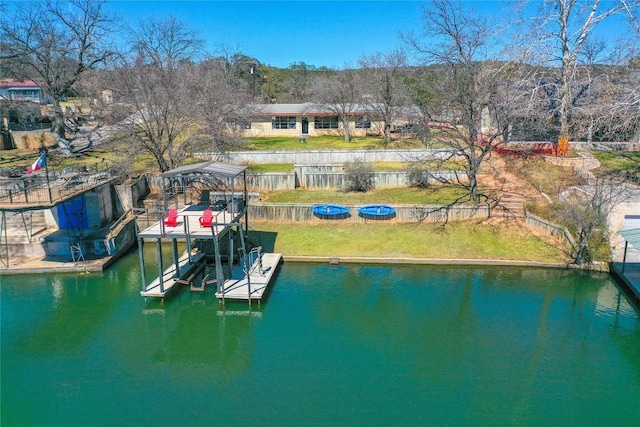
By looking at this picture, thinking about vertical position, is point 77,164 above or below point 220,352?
above

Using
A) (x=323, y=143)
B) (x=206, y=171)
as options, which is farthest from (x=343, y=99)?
A: (x=206, y=171)

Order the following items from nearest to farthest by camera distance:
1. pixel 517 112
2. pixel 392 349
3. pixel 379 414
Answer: pixel 379 414
pixel 392 349
pixel 517 112

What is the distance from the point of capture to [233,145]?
3350 centimetres

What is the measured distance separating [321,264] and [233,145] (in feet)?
49.2

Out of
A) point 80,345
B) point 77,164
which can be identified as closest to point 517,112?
point 80,345

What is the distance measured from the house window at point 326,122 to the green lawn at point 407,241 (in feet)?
74.0

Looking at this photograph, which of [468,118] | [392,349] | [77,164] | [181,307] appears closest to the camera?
[392,349]

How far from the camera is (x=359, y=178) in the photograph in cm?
2850

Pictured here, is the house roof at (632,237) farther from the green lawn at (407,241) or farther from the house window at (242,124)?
the house window at (242,124)

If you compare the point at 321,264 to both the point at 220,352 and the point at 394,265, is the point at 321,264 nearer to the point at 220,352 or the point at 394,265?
the point at 394,265

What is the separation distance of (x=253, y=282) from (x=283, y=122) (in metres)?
29.1

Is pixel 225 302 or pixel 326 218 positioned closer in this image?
pixel 225 302

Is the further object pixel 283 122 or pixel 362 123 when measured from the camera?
pixel 283 122

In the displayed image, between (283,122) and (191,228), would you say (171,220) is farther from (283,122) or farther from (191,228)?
(283,122)
